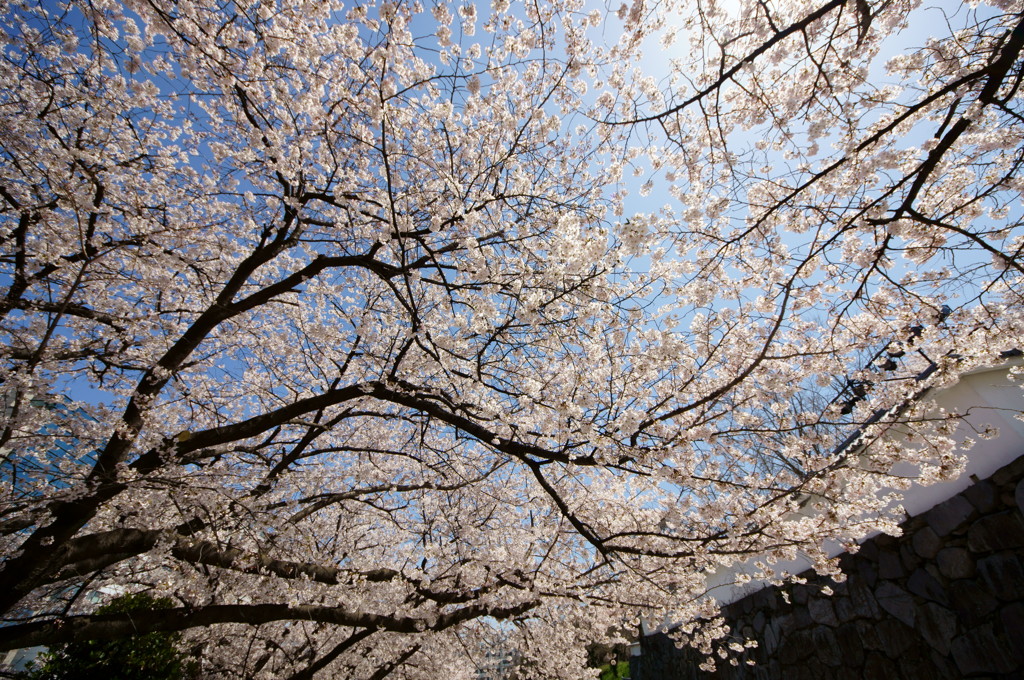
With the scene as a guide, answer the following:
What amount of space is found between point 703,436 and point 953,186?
2.79m

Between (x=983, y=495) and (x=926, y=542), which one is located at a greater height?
(x=983, y=495)

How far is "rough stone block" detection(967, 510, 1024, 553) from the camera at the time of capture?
422 cm

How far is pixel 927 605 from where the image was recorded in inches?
198

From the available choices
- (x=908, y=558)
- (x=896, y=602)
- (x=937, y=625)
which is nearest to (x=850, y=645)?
(x=896, y=602)

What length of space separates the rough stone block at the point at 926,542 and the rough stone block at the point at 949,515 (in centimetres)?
8

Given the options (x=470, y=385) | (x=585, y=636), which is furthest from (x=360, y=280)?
(x=585, y=636)

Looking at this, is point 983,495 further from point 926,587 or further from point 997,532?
point 926,587

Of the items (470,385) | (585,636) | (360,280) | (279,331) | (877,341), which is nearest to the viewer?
(877,341)

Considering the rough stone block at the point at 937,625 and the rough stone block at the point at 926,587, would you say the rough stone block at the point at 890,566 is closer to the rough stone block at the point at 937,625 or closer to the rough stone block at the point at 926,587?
the rough stone block at the point at 926,587

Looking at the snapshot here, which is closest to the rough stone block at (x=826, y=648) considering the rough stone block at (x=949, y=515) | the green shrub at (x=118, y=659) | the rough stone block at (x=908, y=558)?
the rough stone block at (x=908, y=558)

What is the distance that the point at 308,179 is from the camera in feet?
16.9

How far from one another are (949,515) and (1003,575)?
2.39 ft

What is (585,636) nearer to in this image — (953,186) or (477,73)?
(953,186)

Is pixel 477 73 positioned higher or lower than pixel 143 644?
higher
